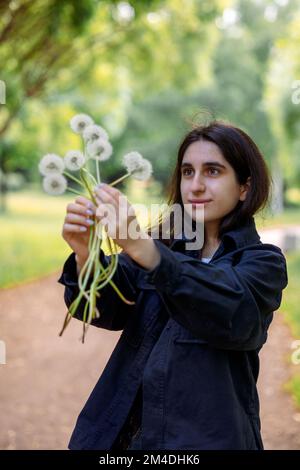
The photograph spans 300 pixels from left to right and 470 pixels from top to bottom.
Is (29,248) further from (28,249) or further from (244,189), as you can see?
(244,189)

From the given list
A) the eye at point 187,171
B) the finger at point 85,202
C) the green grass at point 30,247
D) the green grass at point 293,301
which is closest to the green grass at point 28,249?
the green grass at point 30,247

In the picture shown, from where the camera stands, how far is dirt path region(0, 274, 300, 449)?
526cm

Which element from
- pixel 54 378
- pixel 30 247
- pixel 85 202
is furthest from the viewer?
pixel 30 247

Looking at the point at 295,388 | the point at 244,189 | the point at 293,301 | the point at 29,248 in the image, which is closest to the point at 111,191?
the point at 244,189

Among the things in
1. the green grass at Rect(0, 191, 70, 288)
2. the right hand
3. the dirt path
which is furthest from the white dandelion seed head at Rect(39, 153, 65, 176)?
the green grass at Rect(0, 191, 70, 288)

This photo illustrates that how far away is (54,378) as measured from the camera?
6.69 metres

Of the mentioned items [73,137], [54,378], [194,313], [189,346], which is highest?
[73,137]

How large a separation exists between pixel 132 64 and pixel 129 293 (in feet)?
46.6

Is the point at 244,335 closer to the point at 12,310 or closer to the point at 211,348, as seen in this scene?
the point at 211,348

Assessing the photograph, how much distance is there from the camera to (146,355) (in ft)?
6.28

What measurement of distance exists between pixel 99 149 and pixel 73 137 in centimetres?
2066

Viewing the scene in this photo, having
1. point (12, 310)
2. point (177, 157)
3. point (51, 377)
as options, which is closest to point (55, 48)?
point (12, 310)

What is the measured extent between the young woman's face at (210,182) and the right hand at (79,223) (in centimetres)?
38

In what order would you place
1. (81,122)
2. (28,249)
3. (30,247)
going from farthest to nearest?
(30,247) → (28,249) → (81,122)
